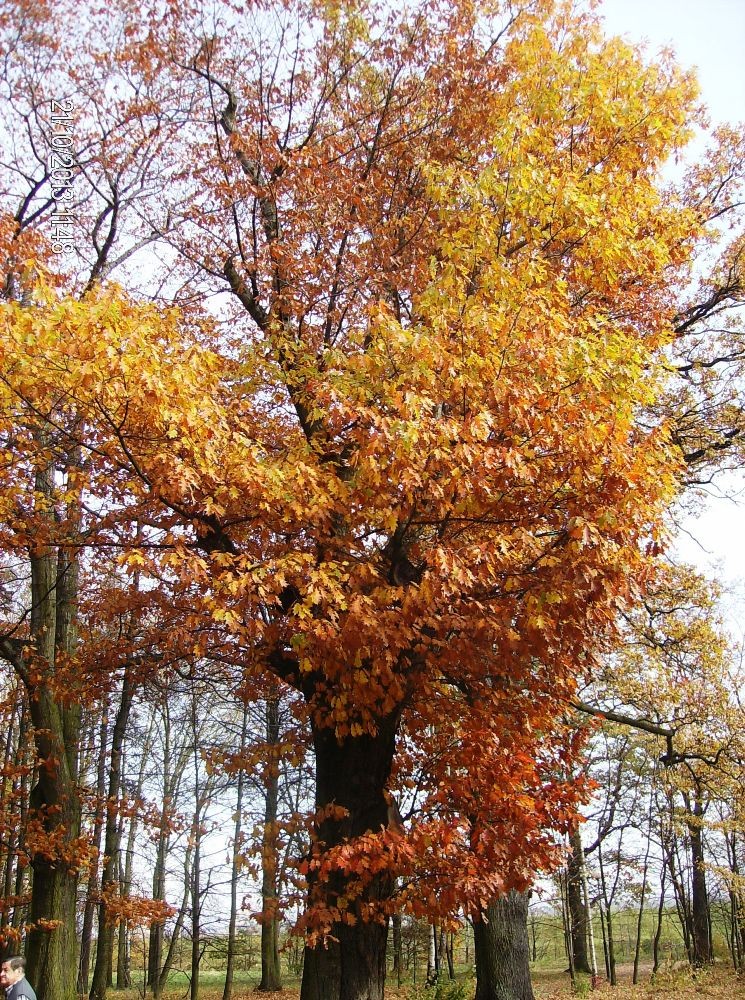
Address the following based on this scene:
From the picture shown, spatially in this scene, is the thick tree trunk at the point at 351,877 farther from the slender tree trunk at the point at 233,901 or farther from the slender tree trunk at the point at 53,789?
the slender tree trunk at the point at 233,901

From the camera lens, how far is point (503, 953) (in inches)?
387

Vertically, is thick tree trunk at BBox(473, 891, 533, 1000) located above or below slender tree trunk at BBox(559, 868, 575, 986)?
above

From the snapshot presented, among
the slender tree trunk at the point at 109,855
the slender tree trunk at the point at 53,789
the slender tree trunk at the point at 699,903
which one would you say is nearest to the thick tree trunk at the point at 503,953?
the slender tree trunk at the point at 53,789

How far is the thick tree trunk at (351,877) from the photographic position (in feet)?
21.5

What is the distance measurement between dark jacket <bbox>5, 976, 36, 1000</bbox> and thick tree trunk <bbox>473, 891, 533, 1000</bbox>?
5.22 metres

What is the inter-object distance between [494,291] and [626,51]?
3.46 meters

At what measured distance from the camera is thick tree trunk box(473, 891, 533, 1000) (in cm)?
961

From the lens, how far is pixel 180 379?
5.49 metres

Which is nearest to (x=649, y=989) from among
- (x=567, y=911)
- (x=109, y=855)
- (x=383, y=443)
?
(x=567, y=911)

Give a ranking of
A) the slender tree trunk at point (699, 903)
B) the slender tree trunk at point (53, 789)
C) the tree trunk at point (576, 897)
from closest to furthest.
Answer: the slender tree trunk at point (53, 789) → the tree trunk at point (576, 897) → the slender tree trunk at point (699, 903)

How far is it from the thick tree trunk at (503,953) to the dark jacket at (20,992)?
5220mm

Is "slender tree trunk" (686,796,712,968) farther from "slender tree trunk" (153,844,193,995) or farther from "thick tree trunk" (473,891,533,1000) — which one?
"slender tree trunk" (153,844,193,995)

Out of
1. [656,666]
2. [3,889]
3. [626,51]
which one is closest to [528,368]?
[626,51]

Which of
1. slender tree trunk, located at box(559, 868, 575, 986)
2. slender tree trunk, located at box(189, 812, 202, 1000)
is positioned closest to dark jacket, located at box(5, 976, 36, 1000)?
slender tree trunk, located at box(189, 812, 202, 1000)
